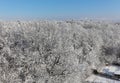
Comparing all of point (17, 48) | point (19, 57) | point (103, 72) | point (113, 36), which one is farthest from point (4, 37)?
point (113, 36)

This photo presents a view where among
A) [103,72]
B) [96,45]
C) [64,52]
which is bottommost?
[103,72]

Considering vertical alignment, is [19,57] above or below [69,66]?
above

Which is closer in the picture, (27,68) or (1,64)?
(1,64)

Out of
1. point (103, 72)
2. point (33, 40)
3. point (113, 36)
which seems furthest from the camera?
point (113, 36)

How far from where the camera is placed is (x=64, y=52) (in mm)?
17812

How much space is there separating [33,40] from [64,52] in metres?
3.30

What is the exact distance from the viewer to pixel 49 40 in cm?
1844

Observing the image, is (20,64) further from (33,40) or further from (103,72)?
(103,72)

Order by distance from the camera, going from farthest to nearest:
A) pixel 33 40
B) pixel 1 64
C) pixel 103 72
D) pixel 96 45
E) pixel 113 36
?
1. pixel 113 36
2. pixel 96 45
3. pixel 103 72
4. pixel 33 40
5. pixel 1 64

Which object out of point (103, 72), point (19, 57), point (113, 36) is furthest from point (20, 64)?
point (113, 36)

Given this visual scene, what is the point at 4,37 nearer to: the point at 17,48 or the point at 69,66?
the point at 17,48

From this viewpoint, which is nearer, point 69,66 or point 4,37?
point 69,66

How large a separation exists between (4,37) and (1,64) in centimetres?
495

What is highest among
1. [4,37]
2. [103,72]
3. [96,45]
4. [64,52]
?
[4,37]
